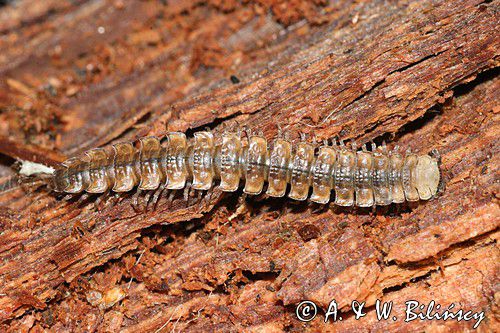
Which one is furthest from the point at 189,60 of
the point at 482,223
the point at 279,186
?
the point at 482,223

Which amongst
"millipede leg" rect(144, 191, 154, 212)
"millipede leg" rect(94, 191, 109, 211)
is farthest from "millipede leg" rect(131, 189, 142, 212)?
"millipede leg" rect(94, 191, 109, 211)

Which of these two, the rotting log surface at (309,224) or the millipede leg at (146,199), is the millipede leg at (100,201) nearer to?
the rotting log surface at (309,224)

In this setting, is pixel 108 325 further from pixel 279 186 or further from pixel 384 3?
pixel 384 3

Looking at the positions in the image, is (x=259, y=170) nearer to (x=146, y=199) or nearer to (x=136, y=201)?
(x=146, y=199)

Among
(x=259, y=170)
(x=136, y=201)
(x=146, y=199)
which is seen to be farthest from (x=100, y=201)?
(x=259, y=170)

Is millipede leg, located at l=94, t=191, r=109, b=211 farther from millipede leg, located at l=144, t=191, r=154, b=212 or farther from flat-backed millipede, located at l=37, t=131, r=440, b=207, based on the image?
millipede leg, located at l=144, t=191, r=154, b=212
